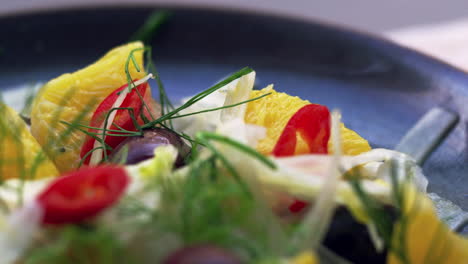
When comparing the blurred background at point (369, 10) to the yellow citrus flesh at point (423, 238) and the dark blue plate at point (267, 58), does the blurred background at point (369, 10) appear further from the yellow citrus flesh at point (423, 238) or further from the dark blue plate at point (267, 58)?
the yellow citrus flesh at point (423, 238)

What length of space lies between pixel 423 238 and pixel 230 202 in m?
0.29

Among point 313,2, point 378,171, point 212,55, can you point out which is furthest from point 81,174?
point 313,2

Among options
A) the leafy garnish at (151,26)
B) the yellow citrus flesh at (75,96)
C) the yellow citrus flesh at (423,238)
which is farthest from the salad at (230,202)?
the leafy garnish at (151,26)

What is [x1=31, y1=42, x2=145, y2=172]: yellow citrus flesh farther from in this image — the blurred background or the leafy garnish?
the blurred background

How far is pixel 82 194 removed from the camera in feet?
2.51

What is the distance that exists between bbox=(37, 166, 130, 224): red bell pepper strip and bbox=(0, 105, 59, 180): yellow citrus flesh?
136 millimetres

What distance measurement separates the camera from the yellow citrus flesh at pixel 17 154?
94 cm

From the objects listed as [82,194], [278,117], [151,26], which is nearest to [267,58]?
[151,26]

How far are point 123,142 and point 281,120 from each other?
13.1 inches

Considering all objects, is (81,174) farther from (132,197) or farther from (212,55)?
(212,55)

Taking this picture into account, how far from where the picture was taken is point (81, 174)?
2.62ft

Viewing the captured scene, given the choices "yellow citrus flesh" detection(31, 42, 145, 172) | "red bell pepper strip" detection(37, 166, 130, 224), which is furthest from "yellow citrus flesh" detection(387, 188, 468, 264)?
"yellow citrus flesh" detection(31, 42, 145, 172)

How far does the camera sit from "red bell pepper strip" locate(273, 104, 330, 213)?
103 centimetres

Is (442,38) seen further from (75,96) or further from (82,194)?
(82,194)
